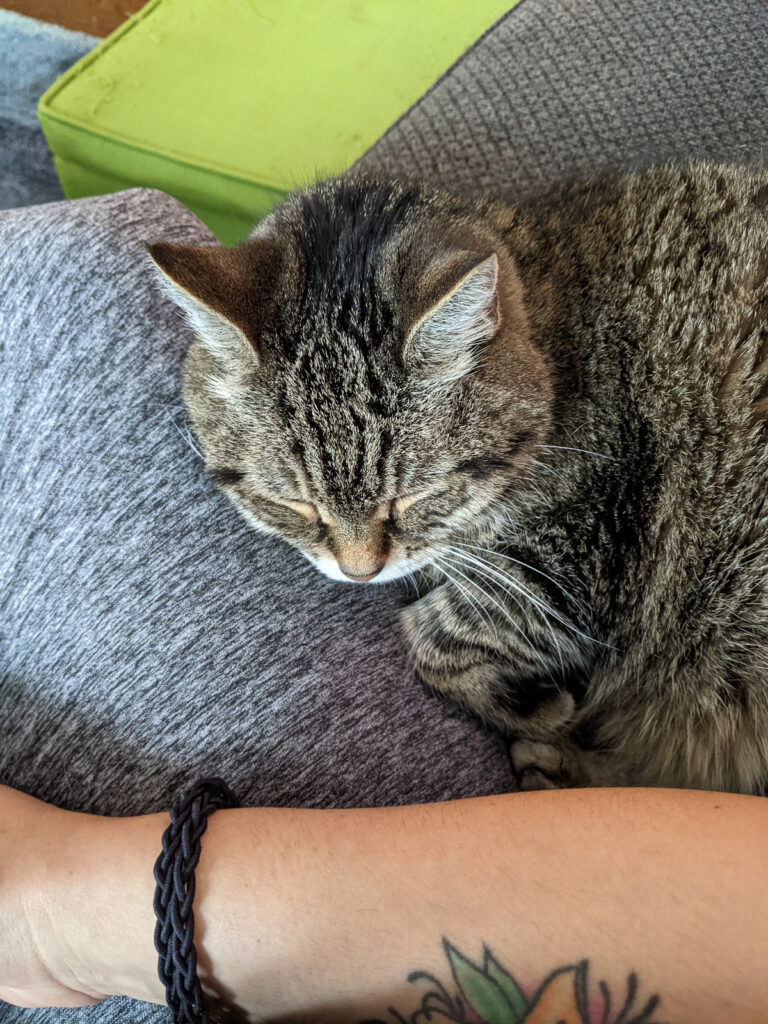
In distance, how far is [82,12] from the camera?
227 cm

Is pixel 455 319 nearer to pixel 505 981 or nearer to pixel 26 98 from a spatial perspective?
pixel 505 981

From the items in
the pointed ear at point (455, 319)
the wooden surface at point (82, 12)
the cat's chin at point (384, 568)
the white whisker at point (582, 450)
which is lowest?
the cat's chin at point (384, 568)

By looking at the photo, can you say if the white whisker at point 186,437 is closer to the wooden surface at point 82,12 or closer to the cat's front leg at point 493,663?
the cat's front leg at point 493,663

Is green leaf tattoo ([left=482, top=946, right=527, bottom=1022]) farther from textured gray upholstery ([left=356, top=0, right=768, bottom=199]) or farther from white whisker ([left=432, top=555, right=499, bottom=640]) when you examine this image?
textured gray upholstery ([left=356, top=0, right=768, bottom=199])

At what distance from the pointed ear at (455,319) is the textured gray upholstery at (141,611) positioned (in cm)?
35

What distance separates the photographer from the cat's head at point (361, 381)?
83 centimetres

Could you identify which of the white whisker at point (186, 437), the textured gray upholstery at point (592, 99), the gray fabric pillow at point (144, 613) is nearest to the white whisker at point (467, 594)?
the gray fabric pillow at point (144, 613)

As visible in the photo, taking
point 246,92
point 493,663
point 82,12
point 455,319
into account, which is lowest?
point 493,663

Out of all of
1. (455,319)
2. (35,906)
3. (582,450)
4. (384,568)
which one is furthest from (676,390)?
(35,906)

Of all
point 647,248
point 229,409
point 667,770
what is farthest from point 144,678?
point 647,248

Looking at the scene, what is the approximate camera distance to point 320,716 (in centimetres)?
89

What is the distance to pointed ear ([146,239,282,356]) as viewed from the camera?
2.51 feet

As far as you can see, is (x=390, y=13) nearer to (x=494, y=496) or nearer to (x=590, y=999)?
A: (x=494, y=496)

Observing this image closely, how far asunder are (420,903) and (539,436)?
0.57m
